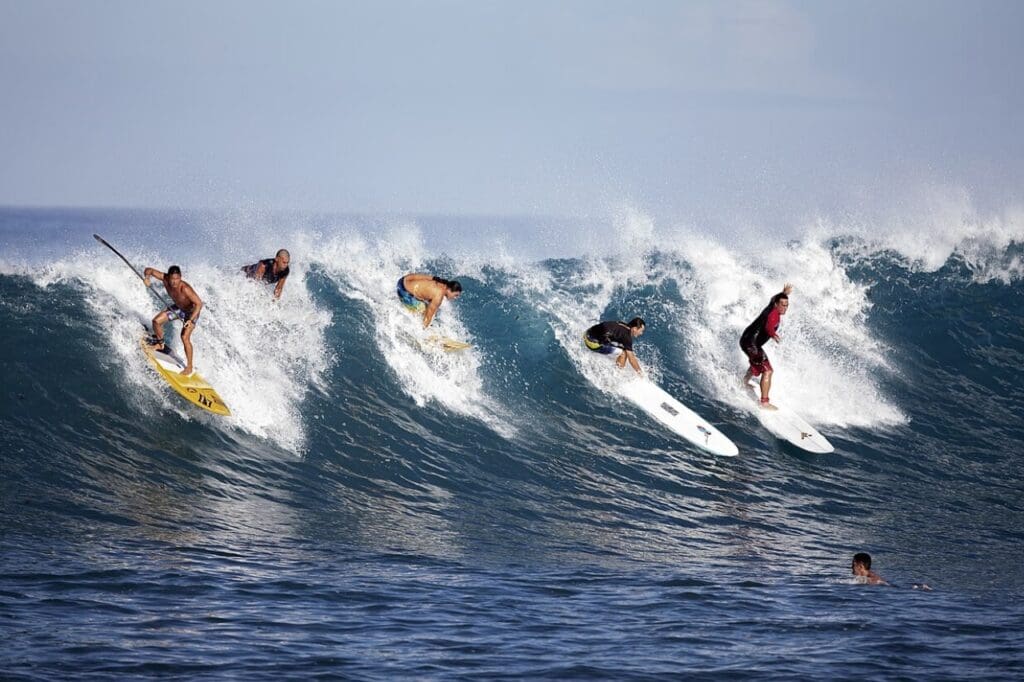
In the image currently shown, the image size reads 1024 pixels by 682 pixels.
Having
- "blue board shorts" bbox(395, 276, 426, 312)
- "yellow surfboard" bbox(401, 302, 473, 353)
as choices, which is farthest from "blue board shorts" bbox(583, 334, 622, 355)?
"blue board shorts" bbox(395, 276, 426, 312)

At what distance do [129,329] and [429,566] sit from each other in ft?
20.5

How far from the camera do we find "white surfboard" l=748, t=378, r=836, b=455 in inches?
535

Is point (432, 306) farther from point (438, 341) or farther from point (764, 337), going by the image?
point (764, 337)

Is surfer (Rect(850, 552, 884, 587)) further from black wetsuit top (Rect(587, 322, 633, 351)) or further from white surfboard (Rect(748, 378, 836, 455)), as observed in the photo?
black wetsuit top (Rect(587, 322, 633, 351))

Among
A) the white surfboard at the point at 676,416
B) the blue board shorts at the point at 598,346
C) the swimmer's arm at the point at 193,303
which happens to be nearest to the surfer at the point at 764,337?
the white surfboard at the point at 676,416

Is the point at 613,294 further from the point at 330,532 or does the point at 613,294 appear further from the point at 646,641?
the point at 646,641

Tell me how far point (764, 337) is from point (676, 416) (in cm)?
145

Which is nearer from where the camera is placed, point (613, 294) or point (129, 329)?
point (129, 329)

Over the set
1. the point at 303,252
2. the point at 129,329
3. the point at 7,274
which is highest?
the point at 303,252

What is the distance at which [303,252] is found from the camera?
18.8m

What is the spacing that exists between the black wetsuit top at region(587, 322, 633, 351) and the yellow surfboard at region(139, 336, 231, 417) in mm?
4650

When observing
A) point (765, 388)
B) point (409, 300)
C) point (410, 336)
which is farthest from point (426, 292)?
point (765, 388)

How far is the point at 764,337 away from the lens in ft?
46.2

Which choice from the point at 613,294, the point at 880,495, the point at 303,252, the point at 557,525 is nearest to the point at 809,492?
the point at 880,495
